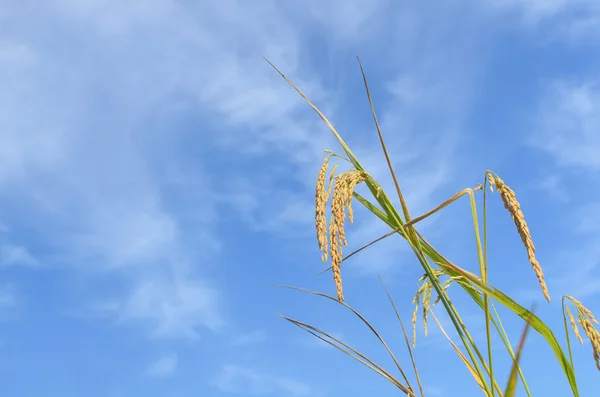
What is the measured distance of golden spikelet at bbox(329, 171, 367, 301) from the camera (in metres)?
2.32

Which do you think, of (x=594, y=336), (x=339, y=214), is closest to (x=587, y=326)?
(x=594, y=336)

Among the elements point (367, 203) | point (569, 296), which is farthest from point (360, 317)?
point (569, 296)

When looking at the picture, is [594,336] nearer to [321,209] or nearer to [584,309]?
[584,309]

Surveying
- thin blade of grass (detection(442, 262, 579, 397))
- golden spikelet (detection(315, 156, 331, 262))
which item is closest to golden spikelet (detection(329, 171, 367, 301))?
golden spikelet (detection(315, 156, 331, 262))

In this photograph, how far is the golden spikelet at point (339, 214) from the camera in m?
2.32

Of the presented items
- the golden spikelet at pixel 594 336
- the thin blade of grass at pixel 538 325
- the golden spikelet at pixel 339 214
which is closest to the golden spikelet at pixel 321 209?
the golden spikelet at pixel 339 214

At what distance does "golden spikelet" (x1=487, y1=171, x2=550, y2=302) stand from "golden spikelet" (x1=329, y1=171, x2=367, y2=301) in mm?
515

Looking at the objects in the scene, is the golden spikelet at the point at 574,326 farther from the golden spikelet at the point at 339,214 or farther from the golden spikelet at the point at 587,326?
the golden spikelet at the point at 339,214

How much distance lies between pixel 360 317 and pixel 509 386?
0.87 metres

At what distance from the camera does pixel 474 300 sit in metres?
2.74

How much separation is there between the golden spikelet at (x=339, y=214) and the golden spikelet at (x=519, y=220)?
52 cm

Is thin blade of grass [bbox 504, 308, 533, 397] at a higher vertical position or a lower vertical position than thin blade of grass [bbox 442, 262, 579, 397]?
lower

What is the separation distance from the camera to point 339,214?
238 cm

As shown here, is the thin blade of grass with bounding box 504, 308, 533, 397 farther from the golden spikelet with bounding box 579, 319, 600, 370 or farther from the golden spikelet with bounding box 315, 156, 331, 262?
the golden spikelet with bounding box 315, 156, 331, 262
